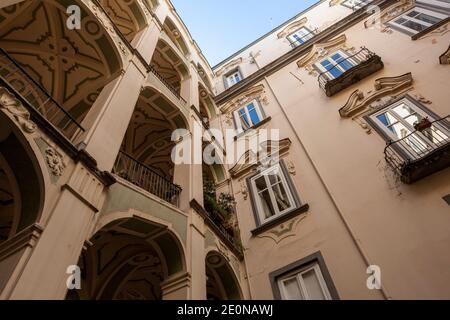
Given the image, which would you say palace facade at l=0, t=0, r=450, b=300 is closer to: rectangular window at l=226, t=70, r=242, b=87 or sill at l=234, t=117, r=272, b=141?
sill at l=234, t=117, r=272, b=141

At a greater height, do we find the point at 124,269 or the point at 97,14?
the point at 97,14

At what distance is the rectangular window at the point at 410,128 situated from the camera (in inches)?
291

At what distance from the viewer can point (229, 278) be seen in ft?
25.4

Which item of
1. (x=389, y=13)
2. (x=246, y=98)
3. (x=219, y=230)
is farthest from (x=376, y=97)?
(x=246, y=98)

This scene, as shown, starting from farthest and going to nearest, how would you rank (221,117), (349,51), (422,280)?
1. (221,117)
2. (349,51)
3. (422,280)

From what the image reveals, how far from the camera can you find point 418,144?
7.56 meters

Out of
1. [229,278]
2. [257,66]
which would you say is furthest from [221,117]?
[229,278]

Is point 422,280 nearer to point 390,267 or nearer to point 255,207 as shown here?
point 390,267

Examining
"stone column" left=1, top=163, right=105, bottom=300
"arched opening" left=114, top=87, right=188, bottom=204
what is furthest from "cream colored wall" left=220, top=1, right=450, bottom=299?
"stone column" left=1, top=163, right=105, bottom=300

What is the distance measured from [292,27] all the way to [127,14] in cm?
1080

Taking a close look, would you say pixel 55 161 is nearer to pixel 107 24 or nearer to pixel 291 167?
pixel 107 24

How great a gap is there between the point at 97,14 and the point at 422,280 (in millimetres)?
9777

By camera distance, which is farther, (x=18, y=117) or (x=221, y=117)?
(x=221, y=117)

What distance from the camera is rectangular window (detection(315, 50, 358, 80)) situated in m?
12.0
